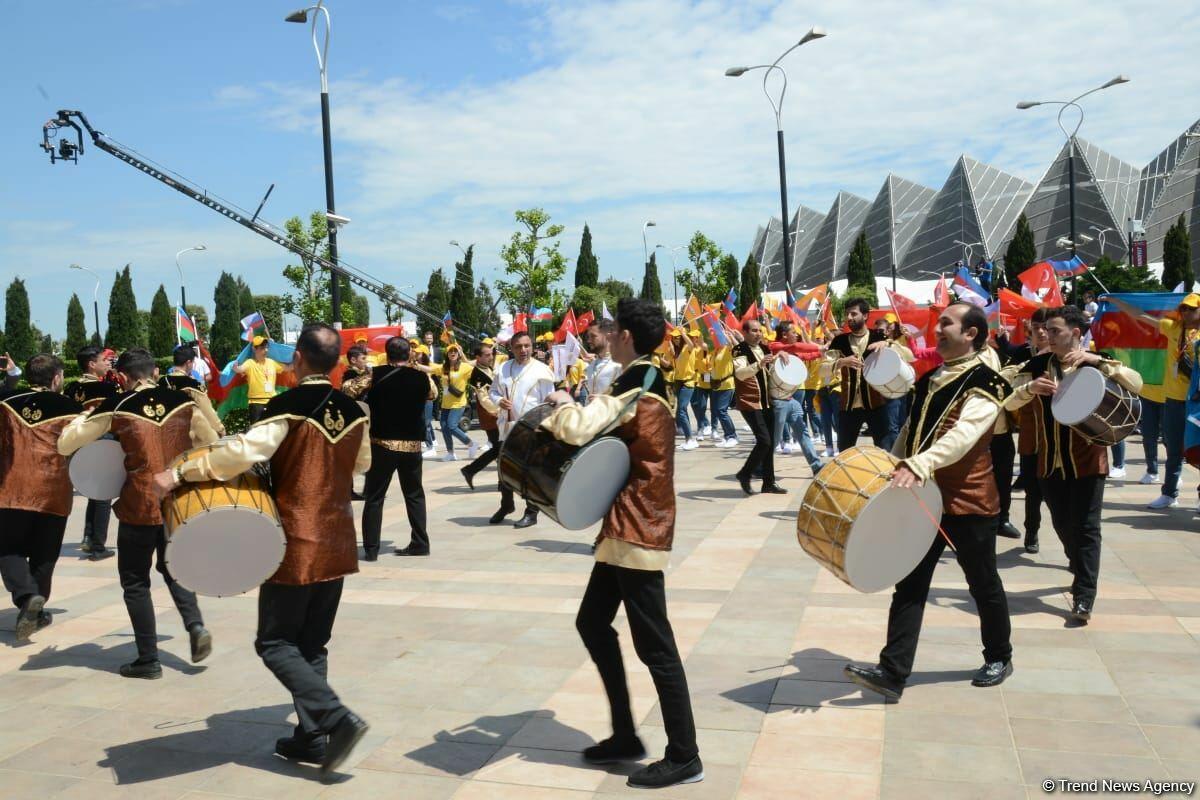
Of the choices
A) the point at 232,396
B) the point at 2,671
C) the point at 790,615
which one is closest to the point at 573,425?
the point at 790,615

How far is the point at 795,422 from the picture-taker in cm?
1273

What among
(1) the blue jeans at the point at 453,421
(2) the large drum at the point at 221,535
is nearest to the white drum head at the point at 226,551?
(2) the large drum at the point at 221,535

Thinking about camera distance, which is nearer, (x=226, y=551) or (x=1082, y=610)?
(x=226, y=551)

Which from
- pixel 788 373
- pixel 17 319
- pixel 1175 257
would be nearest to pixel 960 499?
pixel 788 373

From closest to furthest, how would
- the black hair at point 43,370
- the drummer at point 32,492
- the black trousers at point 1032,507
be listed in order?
the drummer at point 32,492 → the black hair at point 43,370 → the black trousers at point 1032,507

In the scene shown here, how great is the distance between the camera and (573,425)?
3881mm

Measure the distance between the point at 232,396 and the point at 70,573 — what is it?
225 inches

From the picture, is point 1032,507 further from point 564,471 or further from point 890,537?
point 564,471

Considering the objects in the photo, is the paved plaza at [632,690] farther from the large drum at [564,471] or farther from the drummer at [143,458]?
the large drum at [564,471]

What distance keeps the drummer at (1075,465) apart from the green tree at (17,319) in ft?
263

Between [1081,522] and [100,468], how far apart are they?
601cm

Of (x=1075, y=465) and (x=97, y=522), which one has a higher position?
(x=1075, y=465)

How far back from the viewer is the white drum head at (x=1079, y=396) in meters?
6.40

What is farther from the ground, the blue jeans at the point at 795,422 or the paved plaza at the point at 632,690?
the blue jeans at the point at 795,422
